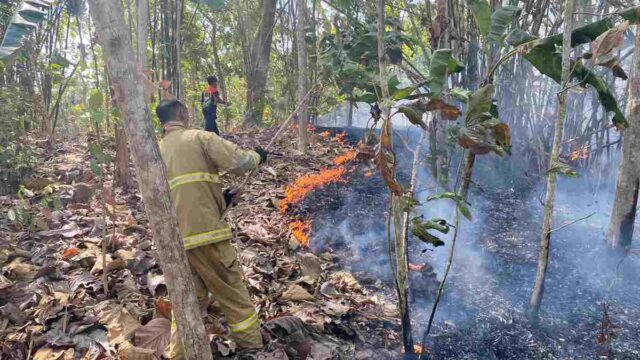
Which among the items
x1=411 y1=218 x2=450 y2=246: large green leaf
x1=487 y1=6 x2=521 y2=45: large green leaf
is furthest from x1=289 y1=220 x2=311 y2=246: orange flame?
x1=487 y1=6 x2=521 y2=45: large green leaf

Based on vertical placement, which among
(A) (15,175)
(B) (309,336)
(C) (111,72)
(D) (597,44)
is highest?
(D) (597,44)

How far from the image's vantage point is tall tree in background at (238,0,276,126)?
10.8m

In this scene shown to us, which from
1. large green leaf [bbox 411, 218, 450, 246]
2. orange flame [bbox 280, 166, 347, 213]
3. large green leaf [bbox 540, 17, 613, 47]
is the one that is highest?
large green leaf [bbox 540, 17, 613, 47]

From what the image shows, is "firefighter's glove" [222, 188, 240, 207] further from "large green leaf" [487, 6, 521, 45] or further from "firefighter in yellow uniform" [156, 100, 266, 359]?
"large green leaf" [487, 6, 521, 45]

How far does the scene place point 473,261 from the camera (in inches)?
206

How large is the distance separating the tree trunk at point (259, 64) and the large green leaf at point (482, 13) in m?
7.86

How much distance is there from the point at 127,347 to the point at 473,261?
Result: 13.2 ft

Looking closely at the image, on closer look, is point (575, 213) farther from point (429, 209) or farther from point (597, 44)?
point (597, 44)

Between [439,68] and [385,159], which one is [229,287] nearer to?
[385,159]

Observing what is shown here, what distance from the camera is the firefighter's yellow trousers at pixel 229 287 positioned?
303 cm

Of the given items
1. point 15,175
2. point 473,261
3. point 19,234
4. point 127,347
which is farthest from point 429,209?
point 15,175

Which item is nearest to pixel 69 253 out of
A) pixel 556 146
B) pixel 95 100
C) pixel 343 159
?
pixel 95 100

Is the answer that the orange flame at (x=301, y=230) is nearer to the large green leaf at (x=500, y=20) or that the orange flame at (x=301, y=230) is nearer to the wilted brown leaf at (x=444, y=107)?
the wilted brown leaf at (x=444, y=107)

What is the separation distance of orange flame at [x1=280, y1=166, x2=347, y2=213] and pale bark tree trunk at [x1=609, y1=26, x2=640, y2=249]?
12.2 feet
